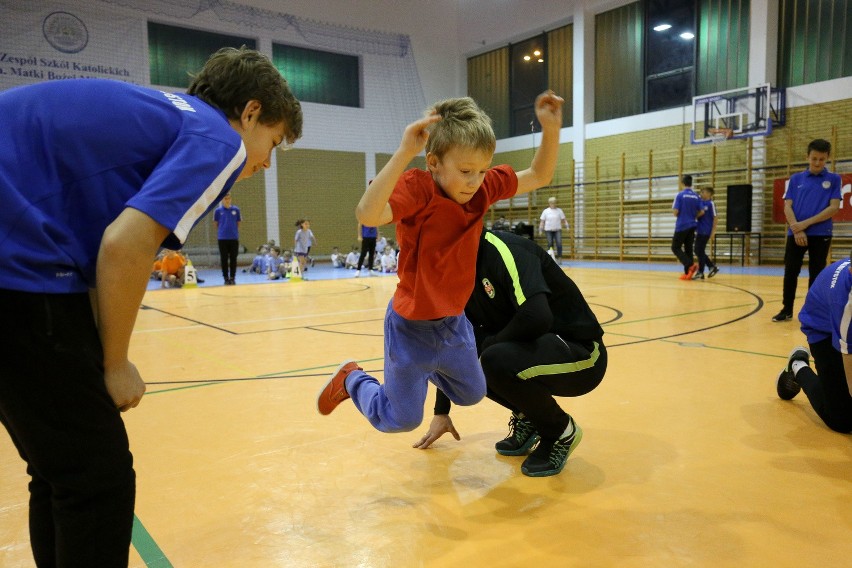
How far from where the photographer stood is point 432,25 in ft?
63.2

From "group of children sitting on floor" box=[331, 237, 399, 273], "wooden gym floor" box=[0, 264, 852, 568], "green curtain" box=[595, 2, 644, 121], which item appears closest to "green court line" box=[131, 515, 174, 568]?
"wooden gym floor" box=[0, 264, 852, 568]

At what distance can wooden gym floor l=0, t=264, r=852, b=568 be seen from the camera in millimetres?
1713

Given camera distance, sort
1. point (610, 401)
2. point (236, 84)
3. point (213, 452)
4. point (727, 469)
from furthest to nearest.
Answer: point (610, 401), point (213, 452), point (727, 469), point (236, 84)

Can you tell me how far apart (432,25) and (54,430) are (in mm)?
20049

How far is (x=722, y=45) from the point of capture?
544 inches

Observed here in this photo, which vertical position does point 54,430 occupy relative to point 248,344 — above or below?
above

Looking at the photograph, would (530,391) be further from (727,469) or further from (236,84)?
(236,84)

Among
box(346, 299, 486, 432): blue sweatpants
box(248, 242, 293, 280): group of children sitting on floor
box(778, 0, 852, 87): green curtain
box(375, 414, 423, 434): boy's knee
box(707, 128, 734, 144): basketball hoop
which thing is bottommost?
box(248, 242, 293, 280): group of children sitting on floor

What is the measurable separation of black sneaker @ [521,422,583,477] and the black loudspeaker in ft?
38.2

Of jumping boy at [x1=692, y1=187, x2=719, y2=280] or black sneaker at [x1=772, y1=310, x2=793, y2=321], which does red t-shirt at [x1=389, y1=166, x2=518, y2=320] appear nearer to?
black sneaker at [x1=772, y1=310, x2=793, y2=321]

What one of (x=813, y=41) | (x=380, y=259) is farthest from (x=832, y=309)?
(x=813, y=41)

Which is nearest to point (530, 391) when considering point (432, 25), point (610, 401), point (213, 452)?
point (610, 401)

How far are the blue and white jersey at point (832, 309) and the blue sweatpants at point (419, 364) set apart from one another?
1437 millimetres

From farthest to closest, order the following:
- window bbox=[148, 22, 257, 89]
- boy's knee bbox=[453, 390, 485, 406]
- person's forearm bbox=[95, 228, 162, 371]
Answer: window bbox=[148, 22, 257, 89]
boy's knee bbox=[453, 390, 485, 406]
person's forearm bbox=[95, 228, 162, 371]
